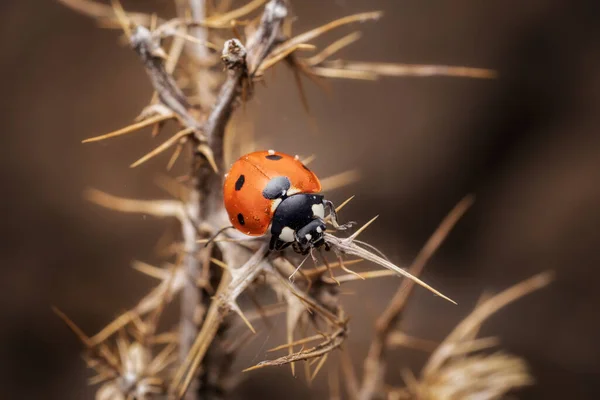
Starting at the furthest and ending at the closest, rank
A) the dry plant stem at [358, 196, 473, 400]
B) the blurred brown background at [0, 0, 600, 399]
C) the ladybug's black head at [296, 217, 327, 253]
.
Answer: the blurred brown background at [0, 0, 600, 399] < the dry plant stem at [358, 196, 473, 400] < the ladybug's black head at [296, 217, 327, 253]

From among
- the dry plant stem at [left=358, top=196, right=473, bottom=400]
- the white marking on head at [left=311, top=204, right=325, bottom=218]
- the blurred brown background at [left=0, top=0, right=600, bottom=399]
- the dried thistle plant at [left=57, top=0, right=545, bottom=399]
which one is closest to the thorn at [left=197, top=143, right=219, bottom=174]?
the dried thistle plant at [left=57, top=0, right=545, bottom=399]

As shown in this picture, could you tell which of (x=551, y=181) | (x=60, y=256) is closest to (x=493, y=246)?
(x=551, y=181)

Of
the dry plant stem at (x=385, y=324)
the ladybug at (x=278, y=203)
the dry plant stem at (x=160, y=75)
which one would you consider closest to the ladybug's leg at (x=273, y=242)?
the ladybug at (x=278, y=203)

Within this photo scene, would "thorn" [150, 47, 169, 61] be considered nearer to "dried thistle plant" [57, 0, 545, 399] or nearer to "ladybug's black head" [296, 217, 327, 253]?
"dried thistle plant" [57, 0, 545, 399]

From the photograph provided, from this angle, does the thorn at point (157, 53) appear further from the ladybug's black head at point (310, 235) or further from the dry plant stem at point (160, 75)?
the ladybug's black head at point (310, 235)

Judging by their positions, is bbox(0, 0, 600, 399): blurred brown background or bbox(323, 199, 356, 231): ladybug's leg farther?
bbox(0, 0, 600, 399): blurred brown background

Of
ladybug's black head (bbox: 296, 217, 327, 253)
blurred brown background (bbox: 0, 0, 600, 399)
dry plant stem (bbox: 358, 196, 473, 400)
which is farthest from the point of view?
blurred brown background (bbox: 0, 0, 600, 399)
